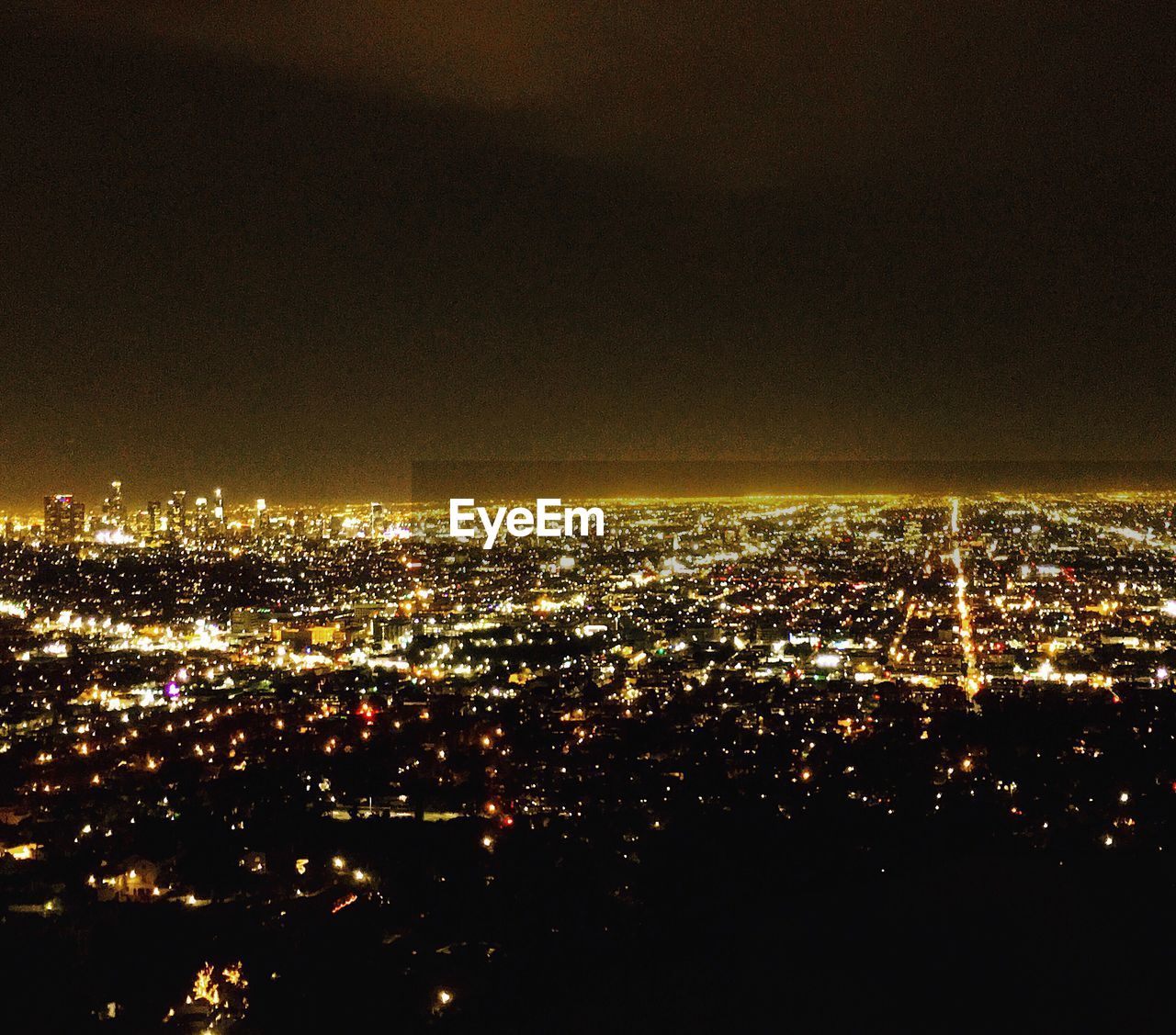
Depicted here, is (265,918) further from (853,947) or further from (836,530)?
(836,530)

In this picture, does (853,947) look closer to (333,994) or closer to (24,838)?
(333,994)

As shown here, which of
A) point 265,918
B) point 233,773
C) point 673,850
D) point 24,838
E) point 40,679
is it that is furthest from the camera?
point 40,679

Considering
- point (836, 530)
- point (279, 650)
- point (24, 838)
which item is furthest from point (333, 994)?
point (836, 530)

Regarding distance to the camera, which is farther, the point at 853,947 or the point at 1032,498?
the point at 1032,498

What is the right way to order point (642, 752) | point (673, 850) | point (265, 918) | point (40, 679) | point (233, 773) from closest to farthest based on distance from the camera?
1. point (265, 918)
2. point (673, 850)
3. point (233, 773)
4. point (642, 752)
5. point (40, 679)

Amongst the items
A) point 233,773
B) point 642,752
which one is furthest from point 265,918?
point 642,752

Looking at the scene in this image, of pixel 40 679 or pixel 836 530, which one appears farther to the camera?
pixel 836 530
